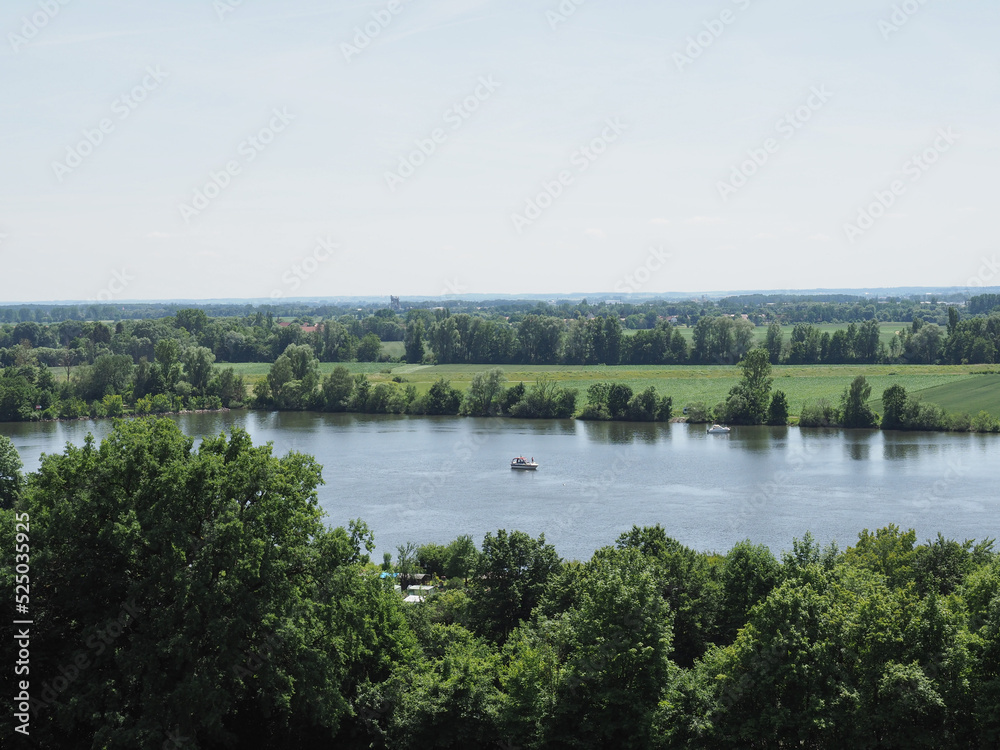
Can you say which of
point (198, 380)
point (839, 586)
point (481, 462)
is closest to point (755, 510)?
point (481, 462)

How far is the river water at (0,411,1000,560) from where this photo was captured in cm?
3691

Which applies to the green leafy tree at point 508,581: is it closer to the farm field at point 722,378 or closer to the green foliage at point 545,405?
the green foliage at point 545,405

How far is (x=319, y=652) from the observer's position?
1548 centimetres

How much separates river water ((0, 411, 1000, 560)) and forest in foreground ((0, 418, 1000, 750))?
17.3 metres

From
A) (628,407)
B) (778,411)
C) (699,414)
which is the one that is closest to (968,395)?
(778,411)

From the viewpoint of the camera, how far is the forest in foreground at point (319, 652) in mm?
14336

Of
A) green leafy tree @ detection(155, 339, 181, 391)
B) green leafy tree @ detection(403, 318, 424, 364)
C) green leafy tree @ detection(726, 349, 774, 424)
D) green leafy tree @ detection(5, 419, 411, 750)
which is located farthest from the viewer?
green leafy tree @ detection(403, 318, 424, 364)

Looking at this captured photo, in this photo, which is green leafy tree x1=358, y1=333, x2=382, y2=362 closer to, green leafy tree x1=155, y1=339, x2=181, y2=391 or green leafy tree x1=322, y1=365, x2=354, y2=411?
green leafy tree x1=155, y1=339, x2=181, y2=391

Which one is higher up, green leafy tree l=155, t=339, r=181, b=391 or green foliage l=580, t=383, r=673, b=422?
green leafy tree l=155, t=339, r=181, b=391

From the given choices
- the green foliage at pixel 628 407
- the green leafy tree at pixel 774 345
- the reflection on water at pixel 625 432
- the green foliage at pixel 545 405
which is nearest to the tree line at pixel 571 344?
the green leafy tree at pixel 774 345

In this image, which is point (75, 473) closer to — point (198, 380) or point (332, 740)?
point (332, 740)

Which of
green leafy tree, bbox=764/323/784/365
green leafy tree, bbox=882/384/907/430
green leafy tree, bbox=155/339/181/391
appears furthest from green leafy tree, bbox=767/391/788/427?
green leafy tree, bbox=155/339/181/391

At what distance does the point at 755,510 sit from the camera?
39375mm

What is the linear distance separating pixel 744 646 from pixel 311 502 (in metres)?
8.02
